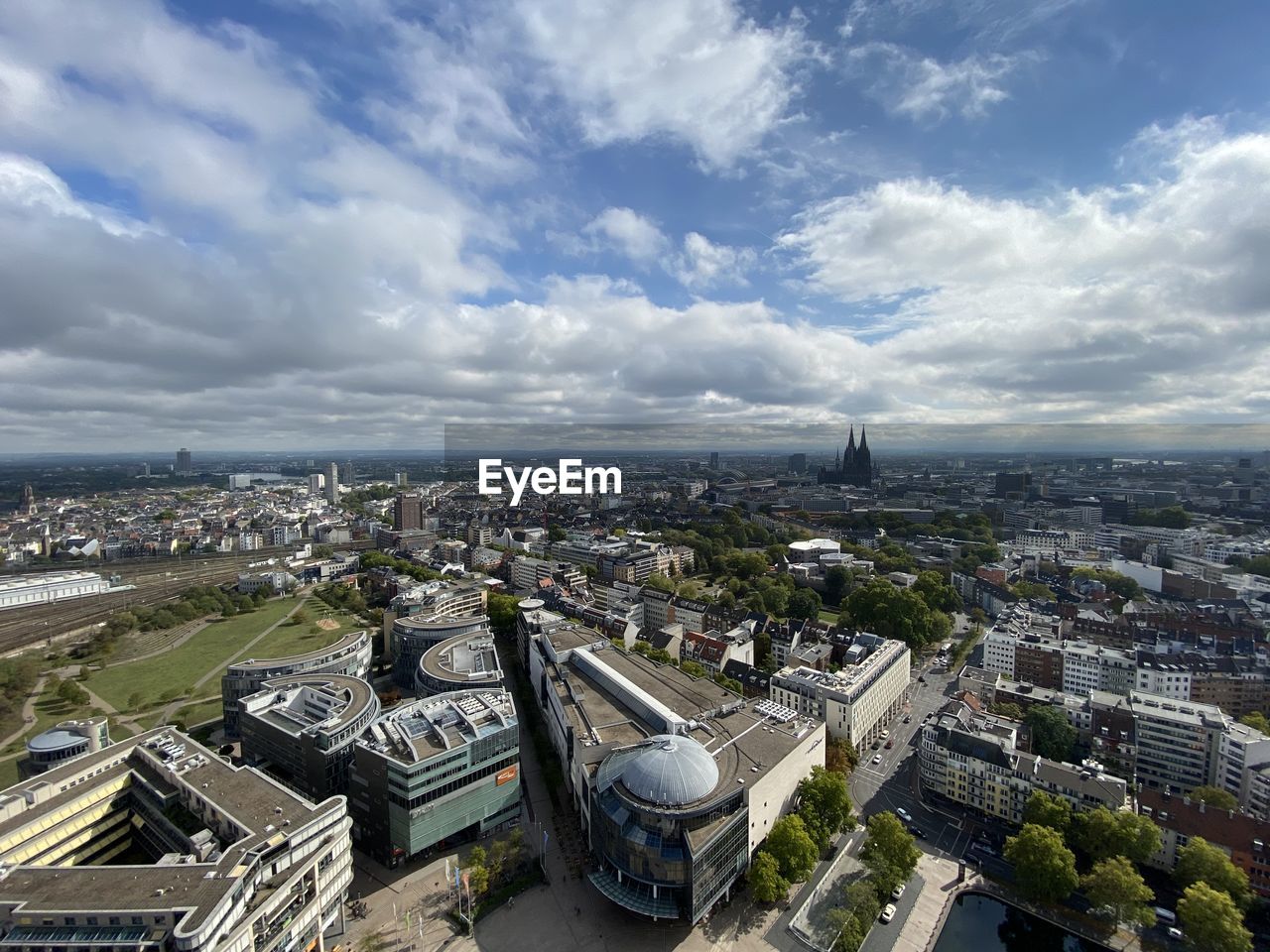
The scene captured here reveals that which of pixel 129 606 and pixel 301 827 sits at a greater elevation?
pixel 301 827

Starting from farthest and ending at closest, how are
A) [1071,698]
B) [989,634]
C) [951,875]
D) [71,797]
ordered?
[989,634] → [1071,698] → [951,875] → [71,797]

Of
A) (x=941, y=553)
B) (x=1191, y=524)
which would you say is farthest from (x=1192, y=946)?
(x=1191, y=524)

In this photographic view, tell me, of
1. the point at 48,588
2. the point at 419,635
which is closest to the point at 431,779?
the point at 419,635

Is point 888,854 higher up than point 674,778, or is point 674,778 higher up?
point 674,778

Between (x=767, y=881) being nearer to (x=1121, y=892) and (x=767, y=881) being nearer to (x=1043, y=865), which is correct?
(x=1043, y=865)

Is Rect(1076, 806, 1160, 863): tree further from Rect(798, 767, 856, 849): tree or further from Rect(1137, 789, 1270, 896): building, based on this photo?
Rect(798, 767, 856, 849): tree

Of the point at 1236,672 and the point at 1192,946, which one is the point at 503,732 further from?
the point at 1236,672

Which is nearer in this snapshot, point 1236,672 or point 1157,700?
point 1157,700
